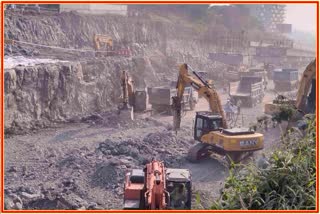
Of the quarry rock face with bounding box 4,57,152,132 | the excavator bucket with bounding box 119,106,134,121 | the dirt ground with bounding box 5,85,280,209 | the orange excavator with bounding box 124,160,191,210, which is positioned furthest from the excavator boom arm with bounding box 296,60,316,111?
the quarry rock face with bounding box 4,57,152,132

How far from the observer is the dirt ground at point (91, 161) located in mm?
11414

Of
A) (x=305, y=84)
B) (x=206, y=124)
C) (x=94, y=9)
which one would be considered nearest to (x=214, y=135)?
(x=206, y=124)

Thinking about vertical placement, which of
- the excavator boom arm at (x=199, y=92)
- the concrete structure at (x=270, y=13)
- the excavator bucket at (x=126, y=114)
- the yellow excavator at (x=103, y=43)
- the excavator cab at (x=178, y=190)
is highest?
the concrete structure at (x=270, y=13)

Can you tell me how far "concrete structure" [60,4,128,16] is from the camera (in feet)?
114

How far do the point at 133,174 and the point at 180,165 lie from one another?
4.54 meters

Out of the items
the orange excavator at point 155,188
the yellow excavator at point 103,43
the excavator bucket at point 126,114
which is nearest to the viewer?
the orange excavator at point 155,188

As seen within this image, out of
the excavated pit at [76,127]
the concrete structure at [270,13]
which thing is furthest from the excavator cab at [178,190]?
the concrete structure at [270,13]

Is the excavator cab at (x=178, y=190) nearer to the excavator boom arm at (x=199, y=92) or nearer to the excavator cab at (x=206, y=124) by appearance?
the excavator cab at (x=206, y=124)

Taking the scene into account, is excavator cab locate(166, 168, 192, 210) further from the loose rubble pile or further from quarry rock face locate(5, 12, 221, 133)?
quarry rock face locate(5, 12, 221, 133)

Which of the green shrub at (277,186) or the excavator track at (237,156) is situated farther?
the excavator track at (237,156)

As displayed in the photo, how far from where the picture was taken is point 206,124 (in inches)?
563

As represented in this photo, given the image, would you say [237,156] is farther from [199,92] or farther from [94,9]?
[94,9]

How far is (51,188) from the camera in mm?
11945

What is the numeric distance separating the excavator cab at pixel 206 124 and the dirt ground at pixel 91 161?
899 mm
